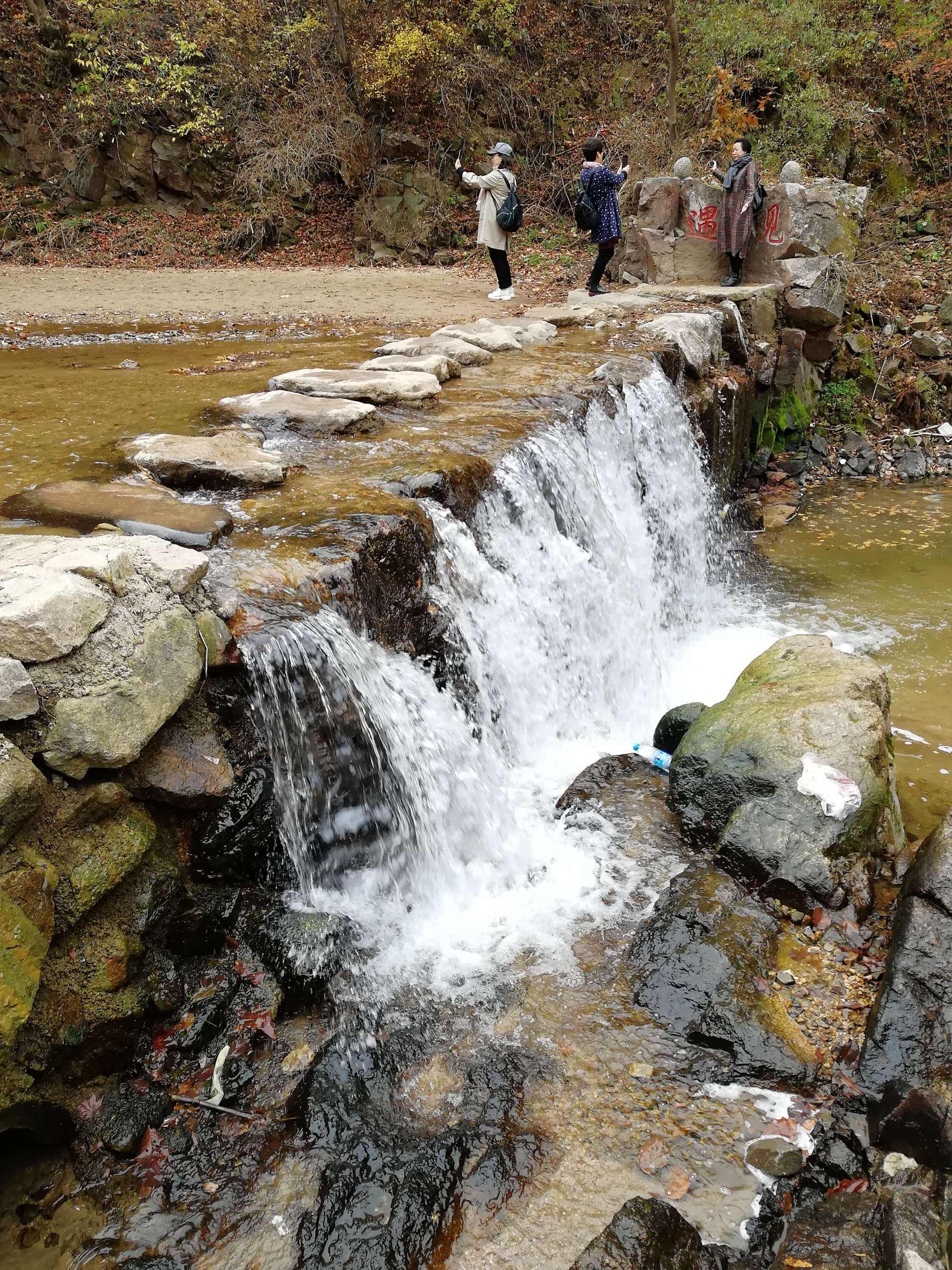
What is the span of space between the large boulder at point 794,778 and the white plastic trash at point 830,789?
0.06 feet

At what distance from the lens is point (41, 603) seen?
9.28 feet

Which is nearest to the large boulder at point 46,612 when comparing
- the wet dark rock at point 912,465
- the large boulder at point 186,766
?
the large boulder at point 186,766

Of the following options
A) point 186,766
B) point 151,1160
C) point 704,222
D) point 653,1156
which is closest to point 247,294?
point 704,222

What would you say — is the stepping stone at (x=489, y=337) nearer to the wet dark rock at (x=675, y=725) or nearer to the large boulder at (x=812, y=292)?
the wet dark rock at (x=675, y=725)

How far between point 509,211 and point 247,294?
3981 mm

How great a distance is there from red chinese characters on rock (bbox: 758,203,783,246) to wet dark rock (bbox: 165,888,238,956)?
1037 centimetres

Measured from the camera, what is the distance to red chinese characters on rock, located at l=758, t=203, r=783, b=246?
10352mm

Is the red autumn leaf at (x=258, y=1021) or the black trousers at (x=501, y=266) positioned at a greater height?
the black trousers at (x=501, y=266)

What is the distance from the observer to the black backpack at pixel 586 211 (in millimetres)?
9828

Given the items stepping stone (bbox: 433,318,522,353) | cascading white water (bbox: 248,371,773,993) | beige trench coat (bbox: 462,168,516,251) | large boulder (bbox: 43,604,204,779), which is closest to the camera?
large boulder (bbox: 43,604,204,779)

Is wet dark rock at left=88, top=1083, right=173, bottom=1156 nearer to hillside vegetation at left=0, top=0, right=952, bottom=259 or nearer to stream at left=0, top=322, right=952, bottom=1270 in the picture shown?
stream at left=0, top=322, right=952, bottom=1270

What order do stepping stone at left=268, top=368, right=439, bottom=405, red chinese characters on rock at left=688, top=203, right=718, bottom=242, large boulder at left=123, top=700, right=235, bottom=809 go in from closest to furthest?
large boulder at left=123, top=700, right=235, bottom=809 → stepping stone at left=268, top=368, right=439, bottom=405 → red chinese characters on rock at left=688, top=203, right=718, bottom=242

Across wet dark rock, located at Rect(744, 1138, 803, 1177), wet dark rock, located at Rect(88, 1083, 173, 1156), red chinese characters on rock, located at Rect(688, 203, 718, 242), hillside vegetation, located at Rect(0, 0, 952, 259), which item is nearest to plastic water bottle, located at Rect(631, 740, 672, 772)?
wet dark rock, located at Rect(744, 1138, 803, 1177)

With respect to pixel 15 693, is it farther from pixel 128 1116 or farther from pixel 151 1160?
pixel 151 1160
